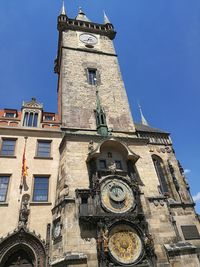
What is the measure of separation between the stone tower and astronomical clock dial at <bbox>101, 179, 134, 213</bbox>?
6 centimetres

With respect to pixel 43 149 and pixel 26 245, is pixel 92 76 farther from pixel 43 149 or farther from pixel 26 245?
pixel 26 245

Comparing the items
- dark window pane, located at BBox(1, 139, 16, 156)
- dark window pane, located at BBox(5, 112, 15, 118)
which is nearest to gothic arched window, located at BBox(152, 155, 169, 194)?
dark window pane, located at BBox(1, 139, 16, 156)

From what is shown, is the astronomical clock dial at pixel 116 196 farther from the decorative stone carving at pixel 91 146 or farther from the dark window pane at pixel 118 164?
the decorative stone carving at pixel 91 146

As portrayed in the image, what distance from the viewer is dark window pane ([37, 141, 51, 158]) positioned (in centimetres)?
1600

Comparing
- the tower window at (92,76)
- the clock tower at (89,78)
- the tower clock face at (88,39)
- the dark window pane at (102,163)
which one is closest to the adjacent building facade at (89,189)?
the dark window pane at (102,163)

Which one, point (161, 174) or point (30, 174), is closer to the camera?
point (30, 174)

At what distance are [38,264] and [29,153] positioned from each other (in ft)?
22.6

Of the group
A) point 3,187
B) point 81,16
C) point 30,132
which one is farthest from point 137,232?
point 81,16

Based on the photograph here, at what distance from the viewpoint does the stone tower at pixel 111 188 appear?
11.6m

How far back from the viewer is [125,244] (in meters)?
11.8

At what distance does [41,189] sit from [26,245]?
3.34 metres

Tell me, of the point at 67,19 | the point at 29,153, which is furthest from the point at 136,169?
the point at 67,19

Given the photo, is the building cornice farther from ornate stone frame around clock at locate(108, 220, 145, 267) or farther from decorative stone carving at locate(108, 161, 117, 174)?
ornate stone frame around clock at locate(108, 220, 145, 267)

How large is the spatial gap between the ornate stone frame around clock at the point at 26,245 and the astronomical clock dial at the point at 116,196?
4189mm
